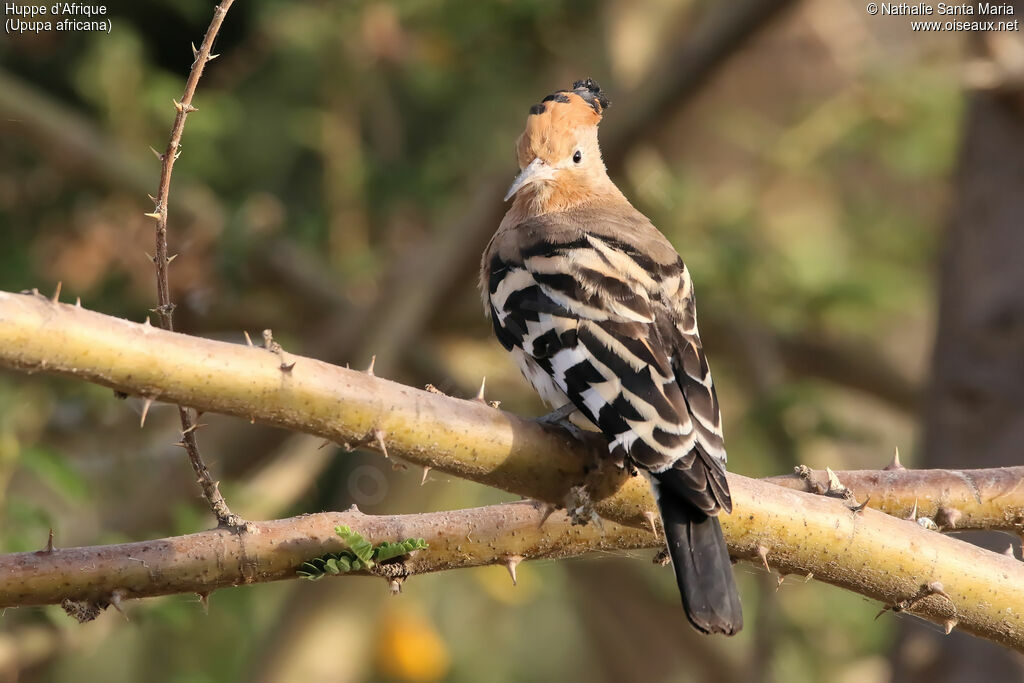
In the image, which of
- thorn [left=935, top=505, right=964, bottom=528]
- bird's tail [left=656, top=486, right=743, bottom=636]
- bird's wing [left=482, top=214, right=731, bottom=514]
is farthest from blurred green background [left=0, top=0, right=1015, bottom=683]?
bird's tail [left=656, top=486, right=743, bottom=636]

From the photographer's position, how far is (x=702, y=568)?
2197 mm

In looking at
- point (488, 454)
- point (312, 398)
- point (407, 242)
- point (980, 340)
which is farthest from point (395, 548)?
point (407, 242)

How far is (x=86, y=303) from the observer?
549 centimetres

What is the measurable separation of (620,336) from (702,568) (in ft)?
2.05

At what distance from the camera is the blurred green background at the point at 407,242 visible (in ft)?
17.8

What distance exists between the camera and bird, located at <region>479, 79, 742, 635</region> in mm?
2223

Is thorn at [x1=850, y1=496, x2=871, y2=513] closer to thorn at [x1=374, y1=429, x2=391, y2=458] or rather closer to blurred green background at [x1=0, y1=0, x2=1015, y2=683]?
thorn at [x1=374, y1=429, x2=391, y2=458]

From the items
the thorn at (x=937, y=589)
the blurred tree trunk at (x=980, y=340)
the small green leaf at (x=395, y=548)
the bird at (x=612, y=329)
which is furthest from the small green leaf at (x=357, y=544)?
the blurred tree trunk at (x=980, y=340)

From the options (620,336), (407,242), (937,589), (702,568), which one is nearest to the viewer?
(702,568)

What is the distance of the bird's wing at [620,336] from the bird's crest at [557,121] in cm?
34

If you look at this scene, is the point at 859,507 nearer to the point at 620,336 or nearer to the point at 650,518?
the point at 650,518

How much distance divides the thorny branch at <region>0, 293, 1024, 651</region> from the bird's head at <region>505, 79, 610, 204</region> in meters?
1.43

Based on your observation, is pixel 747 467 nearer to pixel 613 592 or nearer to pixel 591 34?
pixel 613 592

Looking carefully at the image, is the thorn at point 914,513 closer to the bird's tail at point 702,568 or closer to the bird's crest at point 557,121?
the bird's tail at point 702,568
